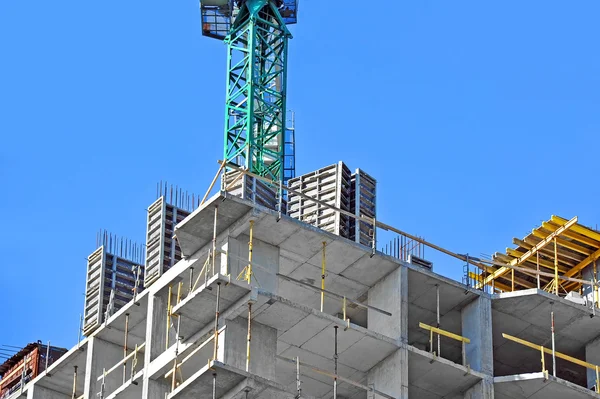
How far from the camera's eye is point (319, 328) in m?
55.6

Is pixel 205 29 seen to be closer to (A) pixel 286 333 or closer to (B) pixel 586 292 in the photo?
(B) pixel 586 292

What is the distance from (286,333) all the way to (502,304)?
24.6 feet

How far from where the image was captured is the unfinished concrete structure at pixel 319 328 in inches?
2142

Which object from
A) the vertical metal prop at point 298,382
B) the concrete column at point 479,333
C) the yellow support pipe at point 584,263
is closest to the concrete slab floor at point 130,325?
the vertical metal prop at point 298,382

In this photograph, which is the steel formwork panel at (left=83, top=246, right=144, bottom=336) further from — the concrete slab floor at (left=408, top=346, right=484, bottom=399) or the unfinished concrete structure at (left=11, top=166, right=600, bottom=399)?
the concrete slab floor at (left=408, top=346, right=484, bottom=399)

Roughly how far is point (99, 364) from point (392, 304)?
1041 cm

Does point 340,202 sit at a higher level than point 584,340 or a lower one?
higher

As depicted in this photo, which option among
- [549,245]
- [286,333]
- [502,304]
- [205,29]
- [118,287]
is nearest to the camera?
[286,333]

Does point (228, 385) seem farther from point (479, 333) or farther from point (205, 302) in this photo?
point (479, 333)

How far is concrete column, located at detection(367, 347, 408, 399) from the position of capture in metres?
56.1

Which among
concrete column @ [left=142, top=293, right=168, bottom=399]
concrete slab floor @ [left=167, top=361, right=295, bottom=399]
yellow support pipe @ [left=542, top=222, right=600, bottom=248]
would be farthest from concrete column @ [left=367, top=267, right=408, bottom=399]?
yellow support pipe @ [left=542, top=222, right=600, bottom=248]

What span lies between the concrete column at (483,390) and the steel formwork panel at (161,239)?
39.0 ft

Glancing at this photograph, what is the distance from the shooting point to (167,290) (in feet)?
192

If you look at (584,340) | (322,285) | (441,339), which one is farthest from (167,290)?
(584,340)
